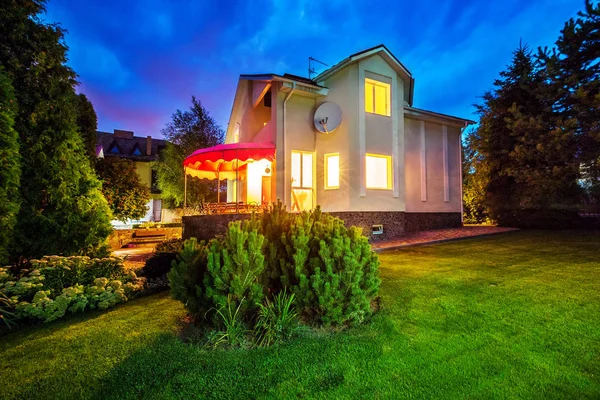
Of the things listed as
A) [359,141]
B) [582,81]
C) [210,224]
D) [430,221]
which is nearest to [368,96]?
[359,141]

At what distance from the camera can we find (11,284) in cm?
527

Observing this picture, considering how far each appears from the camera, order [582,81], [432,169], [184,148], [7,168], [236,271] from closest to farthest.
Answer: [236,271] → [7,168] → [582,81] → [432,169] → [184,148]

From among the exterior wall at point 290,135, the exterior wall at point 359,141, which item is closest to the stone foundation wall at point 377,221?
the exterior wall at point 359,141

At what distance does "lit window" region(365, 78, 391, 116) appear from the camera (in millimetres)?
13956

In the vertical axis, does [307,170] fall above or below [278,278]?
above

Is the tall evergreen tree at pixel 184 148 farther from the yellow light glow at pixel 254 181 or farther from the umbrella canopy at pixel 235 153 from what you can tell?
the umbrella canopy at pixel 235 153

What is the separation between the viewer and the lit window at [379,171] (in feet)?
46.5

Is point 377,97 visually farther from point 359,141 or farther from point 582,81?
point 582,81

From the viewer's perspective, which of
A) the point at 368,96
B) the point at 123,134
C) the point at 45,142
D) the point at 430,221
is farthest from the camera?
the point at 123,134

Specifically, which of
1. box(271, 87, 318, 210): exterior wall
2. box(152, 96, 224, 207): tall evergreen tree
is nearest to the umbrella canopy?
box(271, 87, 318, 210): exterior wall

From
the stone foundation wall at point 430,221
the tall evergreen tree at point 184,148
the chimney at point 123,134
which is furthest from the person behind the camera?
Answer: the chimney at point 123,134

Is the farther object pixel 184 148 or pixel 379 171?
pixel 184 148

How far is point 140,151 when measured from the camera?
1366 inches

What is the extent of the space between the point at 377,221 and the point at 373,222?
227mm
